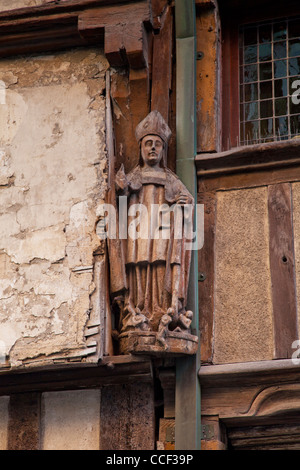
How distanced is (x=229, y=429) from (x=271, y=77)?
8.43 feet

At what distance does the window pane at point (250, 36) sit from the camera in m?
8.25

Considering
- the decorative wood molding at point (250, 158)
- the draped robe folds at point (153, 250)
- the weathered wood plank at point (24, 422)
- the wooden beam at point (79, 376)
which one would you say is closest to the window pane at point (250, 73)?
the decorative wood molding at point (250, 158)

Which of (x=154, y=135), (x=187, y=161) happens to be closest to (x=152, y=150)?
(x=154, y=135)

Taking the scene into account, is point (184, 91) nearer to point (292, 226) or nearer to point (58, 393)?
point (292, 226)

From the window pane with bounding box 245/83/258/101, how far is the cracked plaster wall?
41.3 inches

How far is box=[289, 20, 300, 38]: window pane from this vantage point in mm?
8170

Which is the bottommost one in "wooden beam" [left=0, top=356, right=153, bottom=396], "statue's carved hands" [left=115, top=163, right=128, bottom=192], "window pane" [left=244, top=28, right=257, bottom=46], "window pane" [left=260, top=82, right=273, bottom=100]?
"wooden beam" [left=0, top=356, right=153, bottom=396]

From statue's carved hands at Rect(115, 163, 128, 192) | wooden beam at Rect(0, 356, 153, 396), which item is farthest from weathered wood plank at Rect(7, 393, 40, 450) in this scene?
statue's carved hands at Rect(115, 163, 128, 192)

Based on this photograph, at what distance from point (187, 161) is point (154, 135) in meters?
0.29

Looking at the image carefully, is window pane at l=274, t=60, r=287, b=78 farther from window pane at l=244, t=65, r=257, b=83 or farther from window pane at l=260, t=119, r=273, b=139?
window pane at l=260, t=119, r=273, b=139

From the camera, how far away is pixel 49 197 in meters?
7.66

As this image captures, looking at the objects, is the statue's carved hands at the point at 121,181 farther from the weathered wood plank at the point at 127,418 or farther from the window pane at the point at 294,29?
the window pane at the point at 294,29

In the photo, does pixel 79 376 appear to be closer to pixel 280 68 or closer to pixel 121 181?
pixel 121 181

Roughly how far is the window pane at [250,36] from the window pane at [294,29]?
0.26 meters
